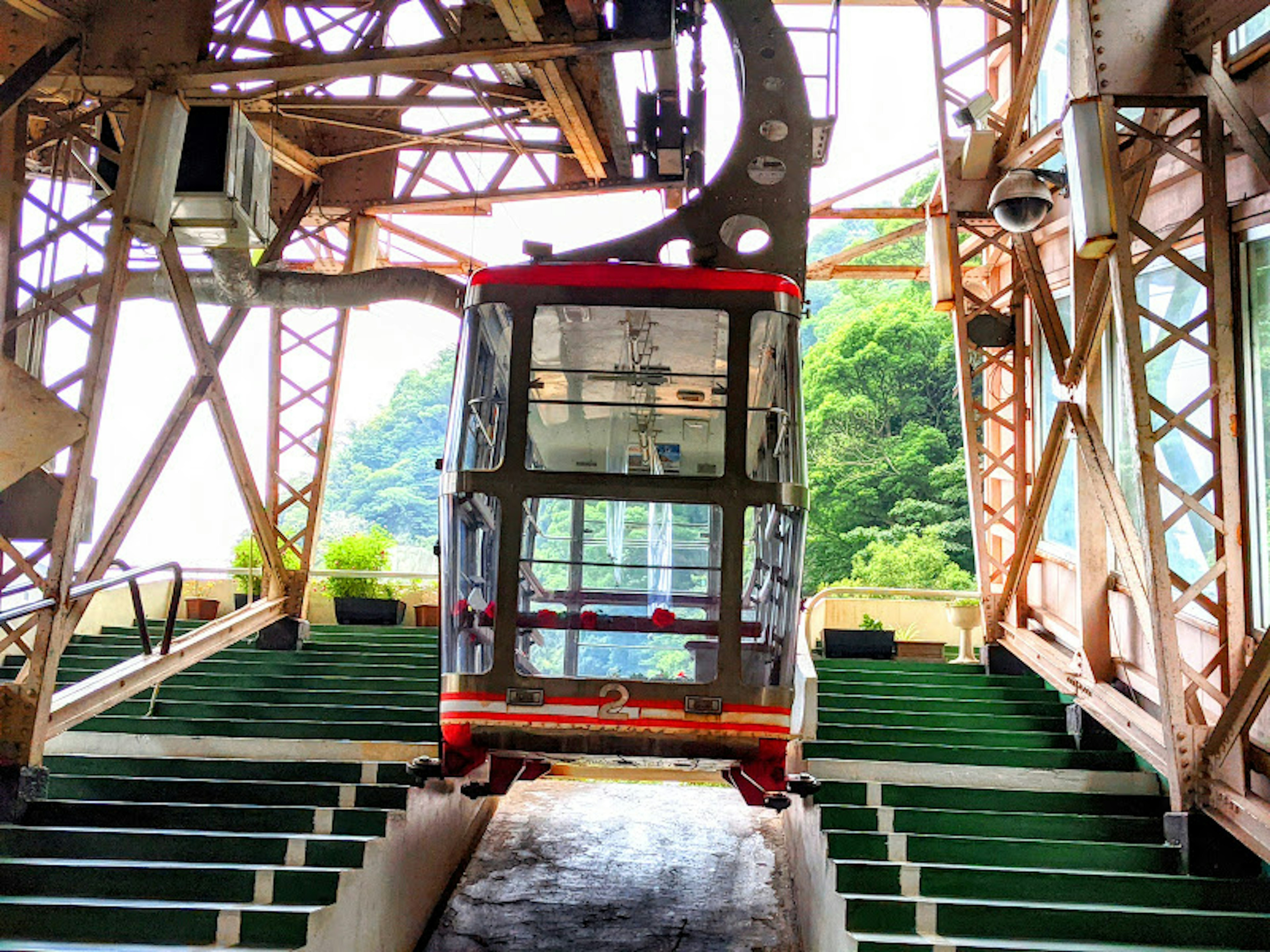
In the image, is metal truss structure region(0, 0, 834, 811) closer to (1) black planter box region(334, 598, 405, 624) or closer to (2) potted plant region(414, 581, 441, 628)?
(1) black planter box region(334, 598, 405, 624)

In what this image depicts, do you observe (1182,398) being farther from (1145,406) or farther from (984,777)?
(984,777)

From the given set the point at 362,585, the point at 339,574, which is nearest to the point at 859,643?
the point at 339,574

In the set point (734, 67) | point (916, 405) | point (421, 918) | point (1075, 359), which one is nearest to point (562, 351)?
point (734, 67)

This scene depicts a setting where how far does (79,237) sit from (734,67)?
4.92 m

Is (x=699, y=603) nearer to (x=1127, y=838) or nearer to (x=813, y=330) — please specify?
(x=1127, y=838)

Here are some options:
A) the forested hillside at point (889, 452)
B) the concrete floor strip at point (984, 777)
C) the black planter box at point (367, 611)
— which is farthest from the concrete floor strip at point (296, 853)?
the forested hillside at point (889, 452)

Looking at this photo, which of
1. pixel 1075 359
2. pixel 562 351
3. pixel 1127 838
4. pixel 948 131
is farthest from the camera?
pixel 948 131

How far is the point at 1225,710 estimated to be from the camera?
5812 millimetres

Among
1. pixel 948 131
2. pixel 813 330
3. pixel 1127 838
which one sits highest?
pixel 813 330

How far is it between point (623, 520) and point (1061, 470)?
6.06 m

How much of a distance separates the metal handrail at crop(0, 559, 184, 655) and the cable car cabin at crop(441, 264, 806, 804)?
2.46 metres

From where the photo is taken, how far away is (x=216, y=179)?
26.0 feet

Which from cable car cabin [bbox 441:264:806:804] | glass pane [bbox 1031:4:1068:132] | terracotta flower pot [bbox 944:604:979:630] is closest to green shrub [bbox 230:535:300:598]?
cable car cabin [bbox 441:264:806:804]

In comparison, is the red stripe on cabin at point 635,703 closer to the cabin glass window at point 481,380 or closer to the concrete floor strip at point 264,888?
the cabin glass window at point 481,380
